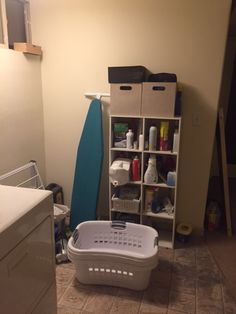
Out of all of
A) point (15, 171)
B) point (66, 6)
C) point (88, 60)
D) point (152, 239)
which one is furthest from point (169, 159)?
point (66, 6)

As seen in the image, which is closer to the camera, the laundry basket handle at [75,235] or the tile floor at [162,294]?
the tile floor at [162,294]

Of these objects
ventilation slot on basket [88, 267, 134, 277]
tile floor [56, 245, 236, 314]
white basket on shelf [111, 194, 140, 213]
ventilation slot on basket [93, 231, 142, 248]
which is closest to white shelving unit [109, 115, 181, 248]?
white basket on shelf [111, 194, 140, 213]

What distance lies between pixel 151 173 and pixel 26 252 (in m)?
1.48

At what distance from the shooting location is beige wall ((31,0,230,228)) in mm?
2307

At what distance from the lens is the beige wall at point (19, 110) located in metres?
2.24

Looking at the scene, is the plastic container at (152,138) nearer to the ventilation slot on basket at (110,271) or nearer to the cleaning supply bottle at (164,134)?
the cleaning supply bottle at (164,134)

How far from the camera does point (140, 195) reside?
8.23 ft

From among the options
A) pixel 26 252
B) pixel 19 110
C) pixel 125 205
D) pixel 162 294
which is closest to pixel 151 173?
pixel 125 205

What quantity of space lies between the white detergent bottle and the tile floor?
0.72 metres

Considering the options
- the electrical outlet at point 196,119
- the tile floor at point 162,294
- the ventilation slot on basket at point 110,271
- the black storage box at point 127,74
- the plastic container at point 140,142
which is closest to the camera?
the tile floor at point 162,294

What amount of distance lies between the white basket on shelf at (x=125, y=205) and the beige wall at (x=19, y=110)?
3.10ft

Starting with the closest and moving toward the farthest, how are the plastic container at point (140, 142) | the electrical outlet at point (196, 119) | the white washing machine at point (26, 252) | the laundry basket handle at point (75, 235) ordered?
the white washing machine at point (26, 252) → the laundry basket handle at point (75, 235) → the plastic container at point (140, 142) → the electrical outlet at point (196, 119)

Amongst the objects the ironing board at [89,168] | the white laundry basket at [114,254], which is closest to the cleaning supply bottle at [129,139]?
the ironing board at [89,168]

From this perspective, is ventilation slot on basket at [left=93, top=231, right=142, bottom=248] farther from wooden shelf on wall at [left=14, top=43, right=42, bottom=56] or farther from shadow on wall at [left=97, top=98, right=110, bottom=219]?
wooden shelf on wall at [left=14, top=43, right=42, bottom=56]
